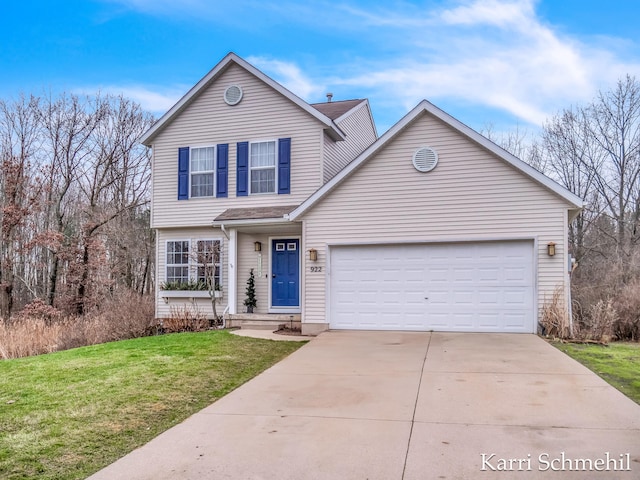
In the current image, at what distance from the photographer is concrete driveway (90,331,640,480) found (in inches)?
161

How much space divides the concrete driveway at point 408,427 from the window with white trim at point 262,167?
7.28 m

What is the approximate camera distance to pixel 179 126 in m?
15.2

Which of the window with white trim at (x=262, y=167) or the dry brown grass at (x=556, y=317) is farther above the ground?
the window with white trim at (x=262, y=167)

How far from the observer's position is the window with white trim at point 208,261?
46.3 ft

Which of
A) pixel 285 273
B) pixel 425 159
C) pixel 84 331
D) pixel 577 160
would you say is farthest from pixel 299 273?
pixel 577 160

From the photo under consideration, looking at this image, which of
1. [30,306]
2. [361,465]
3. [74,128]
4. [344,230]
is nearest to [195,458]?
[361,465]

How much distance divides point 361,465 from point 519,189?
8570mm

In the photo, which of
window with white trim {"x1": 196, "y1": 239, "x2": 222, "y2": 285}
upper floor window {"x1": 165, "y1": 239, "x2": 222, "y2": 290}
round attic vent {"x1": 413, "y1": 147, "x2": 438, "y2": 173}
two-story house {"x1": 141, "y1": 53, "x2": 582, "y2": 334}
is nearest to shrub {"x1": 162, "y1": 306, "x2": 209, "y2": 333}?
two-story house {"x1": 141, "y1": 53, "x2": 582, "y2": 334}

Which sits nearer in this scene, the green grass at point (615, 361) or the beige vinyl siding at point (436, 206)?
the green grass at point (615, 361)

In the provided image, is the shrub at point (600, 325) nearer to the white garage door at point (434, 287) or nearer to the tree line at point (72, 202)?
the white garage door at point (434, 287)

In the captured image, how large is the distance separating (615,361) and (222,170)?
10.8 meters

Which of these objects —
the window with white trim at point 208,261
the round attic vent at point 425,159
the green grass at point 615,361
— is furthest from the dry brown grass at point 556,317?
the window with white trim at point 208,261

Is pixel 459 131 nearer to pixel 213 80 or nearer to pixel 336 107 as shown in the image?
pixel 336 107

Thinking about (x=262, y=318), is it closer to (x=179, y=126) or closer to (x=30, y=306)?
(x=179, y=126)
